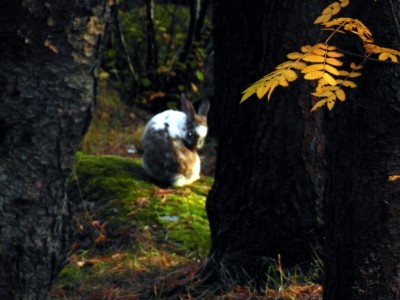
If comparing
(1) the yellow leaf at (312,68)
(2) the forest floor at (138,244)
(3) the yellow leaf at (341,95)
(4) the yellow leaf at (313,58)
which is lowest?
(2) the forest floor at (138,244)

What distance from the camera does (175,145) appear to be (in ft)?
25.3

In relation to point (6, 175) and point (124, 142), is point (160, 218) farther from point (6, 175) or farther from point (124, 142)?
point (124, 142)

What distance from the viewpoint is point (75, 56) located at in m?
3.63

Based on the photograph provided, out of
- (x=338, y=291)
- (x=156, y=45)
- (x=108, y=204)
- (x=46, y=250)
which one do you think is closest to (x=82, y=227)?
(x=108, y=204)

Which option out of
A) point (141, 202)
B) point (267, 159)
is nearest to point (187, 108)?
point (141, 202)

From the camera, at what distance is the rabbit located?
7.34 meters

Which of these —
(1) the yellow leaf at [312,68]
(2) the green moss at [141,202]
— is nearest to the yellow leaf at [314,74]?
(1) the yellow leaf at [312,68]

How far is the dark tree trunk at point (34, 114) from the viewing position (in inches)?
140

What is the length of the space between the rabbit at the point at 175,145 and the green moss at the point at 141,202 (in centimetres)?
14

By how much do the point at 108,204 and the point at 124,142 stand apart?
3383 mm

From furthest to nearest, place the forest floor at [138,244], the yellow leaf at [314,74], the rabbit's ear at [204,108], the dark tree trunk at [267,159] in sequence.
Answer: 1. the rabbit's ear at [204,108]
2. the forest floor at [138,244]
3. the dark tree trunk at [267,159]
4. the yellow leaf at [314,74]

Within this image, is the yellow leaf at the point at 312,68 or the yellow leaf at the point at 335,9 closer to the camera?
the yellow leaf at the point at 312,68

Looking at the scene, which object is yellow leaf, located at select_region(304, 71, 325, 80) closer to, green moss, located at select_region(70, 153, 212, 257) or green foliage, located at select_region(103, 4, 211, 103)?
green moss, located at select_region(70, 153, 212, 257)

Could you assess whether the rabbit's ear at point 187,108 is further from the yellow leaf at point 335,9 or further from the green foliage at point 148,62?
the yellow leaf at point 335,9
